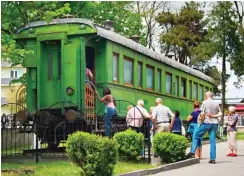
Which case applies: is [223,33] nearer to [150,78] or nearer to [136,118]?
[150,78]

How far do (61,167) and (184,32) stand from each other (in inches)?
1532

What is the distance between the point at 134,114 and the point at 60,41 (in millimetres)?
2958

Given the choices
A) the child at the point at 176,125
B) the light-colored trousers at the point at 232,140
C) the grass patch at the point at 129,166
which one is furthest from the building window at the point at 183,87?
the grass patch at the point at 129,166

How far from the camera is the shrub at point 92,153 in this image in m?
10.4

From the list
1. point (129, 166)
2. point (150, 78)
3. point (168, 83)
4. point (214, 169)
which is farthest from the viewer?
point (168, 83)

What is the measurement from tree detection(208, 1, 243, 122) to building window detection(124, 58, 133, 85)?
20435 mm

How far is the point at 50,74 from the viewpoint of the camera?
16.6m

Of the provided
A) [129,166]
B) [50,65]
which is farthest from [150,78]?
[129,166]

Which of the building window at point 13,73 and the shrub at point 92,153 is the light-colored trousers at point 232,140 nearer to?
the shrub at point 92,153

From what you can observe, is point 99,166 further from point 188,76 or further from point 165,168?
point 188,76

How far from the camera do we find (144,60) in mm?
19844

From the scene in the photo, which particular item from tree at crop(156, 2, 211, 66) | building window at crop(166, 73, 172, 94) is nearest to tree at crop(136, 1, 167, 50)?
tree at crop(156, 2, 211, 66)

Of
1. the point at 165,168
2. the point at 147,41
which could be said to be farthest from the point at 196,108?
the point at 147,41

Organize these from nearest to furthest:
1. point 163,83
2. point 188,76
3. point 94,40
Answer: point 94,40 < point 163,83 < point 188,76
